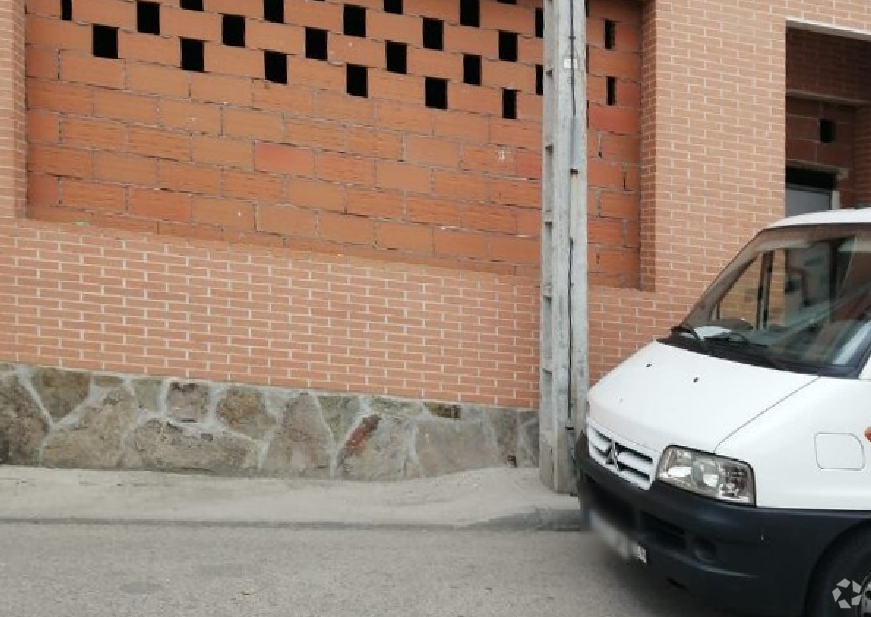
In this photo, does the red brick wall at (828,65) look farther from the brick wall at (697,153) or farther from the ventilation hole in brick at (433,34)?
the ventilation hole in brick at (433,34)

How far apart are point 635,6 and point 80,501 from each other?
6.30 metres

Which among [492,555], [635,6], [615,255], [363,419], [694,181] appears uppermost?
[635,6]

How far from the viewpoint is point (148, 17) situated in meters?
7.15

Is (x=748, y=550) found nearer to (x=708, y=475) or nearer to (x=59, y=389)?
(x=708, y=475)

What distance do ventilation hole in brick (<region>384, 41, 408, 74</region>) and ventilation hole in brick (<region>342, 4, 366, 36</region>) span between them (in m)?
0.25

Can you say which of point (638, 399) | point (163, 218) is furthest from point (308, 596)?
point (163, 218)

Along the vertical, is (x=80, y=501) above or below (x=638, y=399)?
below

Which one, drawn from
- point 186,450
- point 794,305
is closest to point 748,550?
point 794,305

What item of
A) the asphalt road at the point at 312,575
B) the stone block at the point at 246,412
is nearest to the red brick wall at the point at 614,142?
the asphalt road at the point at 312,575

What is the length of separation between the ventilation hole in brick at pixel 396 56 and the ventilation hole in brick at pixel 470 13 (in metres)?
0.62

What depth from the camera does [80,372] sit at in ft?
22.2

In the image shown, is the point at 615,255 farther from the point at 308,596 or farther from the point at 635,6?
the point at 308,596

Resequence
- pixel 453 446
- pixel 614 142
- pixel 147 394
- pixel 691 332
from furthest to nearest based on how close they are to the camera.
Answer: pixel 614 142 < pixel 453 446 < pixel 147 394 < pixel 691 332

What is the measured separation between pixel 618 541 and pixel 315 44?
4.91 metres
